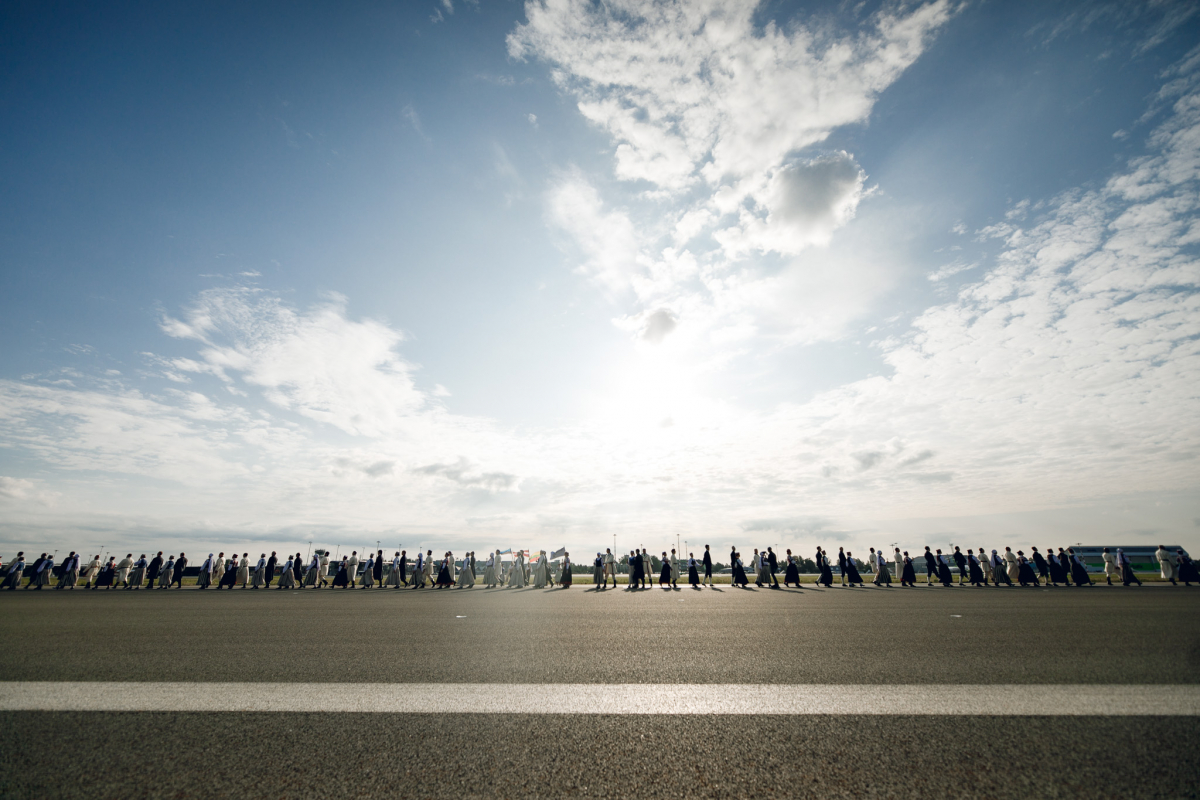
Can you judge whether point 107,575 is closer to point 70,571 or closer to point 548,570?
point 70,571

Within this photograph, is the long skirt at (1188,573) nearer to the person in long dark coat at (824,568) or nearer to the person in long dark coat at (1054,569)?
the person in long dark coat at (1054,569)

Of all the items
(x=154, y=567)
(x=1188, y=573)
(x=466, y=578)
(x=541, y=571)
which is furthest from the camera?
(x=541, y=571)

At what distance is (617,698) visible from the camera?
13.0 feet

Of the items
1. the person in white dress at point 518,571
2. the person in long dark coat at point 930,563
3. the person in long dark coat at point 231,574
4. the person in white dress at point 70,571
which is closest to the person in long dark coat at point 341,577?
the person in long dark coat at point 231,574

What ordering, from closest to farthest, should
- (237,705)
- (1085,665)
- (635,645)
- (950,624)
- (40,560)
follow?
(237,705), (1085,665), (635,645), (950,624), (40,560)

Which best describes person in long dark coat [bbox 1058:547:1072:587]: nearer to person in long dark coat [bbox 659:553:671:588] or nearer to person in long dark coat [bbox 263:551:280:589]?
person in long dark coat [bbox 659:553:671:588]

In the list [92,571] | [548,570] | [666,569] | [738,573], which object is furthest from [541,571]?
[92,571]

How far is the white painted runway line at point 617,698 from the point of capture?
357 cm

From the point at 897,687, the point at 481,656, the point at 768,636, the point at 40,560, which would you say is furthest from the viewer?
the point at 40,560

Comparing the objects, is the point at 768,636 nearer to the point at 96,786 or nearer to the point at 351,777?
the point at 351,777

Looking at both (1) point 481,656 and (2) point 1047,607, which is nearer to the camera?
(1) point 481,656

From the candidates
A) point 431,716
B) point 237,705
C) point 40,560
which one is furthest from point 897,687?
point 40,560

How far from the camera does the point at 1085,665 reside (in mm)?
4855

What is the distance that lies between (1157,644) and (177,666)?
1125cm
